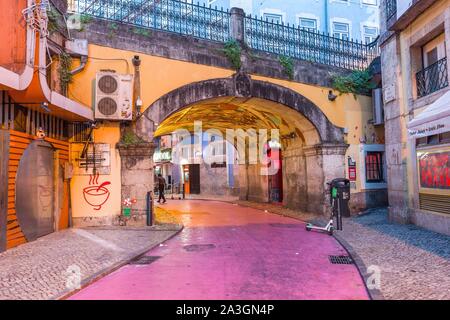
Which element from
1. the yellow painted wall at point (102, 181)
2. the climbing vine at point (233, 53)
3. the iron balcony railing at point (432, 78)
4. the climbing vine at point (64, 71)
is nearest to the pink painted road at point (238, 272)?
the yellow painted wall at point (102, 181)

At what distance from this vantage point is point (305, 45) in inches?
555

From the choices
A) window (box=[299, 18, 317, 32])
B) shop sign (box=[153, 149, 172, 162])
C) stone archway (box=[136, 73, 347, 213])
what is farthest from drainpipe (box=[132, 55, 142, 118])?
shop sign (box=[153, 149, 172, 162])

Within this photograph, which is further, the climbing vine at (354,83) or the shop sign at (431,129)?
the climbing vine at (354,83)

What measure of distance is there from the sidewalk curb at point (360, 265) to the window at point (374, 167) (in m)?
5.33

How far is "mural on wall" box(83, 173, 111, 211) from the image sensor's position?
10344 mm

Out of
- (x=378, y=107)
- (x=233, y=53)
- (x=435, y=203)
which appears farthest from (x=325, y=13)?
(x=435, y=203)

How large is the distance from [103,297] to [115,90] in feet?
22.3

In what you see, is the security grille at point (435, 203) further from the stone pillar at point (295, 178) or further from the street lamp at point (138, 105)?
the street lamp at point (138, 105)

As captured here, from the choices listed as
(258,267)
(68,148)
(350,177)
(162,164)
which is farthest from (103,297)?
(162,164)

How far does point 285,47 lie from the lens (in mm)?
13703

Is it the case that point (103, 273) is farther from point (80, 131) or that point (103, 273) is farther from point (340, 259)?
point (80, 131)

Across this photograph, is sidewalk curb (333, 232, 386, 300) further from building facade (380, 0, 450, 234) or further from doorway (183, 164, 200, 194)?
doorway (183, 164, 200, 194)

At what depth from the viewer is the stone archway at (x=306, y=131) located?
11164 millimetres
